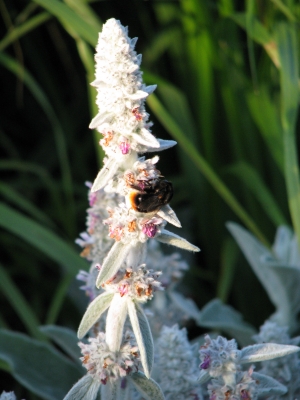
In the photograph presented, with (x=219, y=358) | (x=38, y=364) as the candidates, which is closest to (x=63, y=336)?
(x=38, y=364)

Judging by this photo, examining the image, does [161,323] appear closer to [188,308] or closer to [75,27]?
[188,308]

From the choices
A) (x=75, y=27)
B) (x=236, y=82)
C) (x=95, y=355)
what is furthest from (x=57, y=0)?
(x=95, y=355)

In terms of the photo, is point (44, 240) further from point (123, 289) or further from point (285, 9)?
point (285, 9)

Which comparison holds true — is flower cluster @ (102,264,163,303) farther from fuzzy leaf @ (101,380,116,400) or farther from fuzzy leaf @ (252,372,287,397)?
fuzzy leaf @ (252,372,287,397)

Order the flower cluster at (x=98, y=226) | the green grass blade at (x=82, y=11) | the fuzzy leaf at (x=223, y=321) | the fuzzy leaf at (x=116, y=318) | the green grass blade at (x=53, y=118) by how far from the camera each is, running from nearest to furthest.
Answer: the fuzzy leaf at (x=116, y=318) → the flower cluster at (x=98, y=226) → the fuzzy leaf at (x=223, y=321) → the green grass blade at (x=82, y=11) → the green grass blade at (x=53, y=118)

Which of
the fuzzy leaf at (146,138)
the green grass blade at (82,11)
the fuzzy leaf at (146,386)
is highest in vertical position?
the green grass blade at (82,11)

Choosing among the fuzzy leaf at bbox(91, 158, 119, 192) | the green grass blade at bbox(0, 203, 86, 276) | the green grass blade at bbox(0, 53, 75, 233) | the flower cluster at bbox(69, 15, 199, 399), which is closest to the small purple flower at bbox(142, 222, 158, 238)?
the flower cluster at bbox(69, 15, 199, 399)

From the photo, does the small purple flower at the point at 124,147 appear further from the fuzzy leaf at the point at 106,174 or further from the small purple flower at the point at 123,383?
the small purple flower at the point at 123,383

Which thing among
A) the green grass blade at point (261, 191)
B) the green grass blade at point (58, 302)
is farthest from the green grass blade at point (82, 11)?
the green grass blade at point (58, 302)
